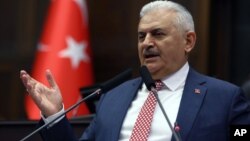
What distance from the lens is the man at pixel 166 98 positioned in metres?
4.25

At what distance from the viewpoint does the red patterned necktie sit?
4320 millimetres

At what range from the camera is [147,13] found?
4.61m

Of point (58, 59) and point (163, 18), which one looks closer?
point (163, 18)

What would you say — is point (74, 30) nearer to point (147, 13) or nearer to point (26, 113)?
point (26, 113)

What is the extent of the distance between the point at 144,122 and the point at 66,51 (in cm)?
227

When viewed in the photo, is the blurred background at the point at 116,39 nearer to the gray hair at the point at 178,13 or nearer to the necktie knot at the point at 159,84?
the gray hair at the point at 178,13

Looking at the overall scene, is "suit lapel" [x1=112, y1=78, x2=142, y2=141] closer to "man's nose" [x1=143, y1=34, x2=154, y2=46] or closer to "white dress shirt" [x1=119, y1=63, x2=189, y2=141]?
"white dress shirt" [x1=119, y1=63, x2=189, y2=141]

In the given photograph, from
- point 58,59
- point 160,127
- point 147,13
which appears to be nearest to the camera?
point 160,127

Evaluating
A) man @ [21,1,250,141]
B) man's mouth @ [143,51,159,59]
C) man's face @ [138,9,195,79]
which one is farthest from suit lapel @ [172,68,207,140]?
man's mouth @ [143,51,159,59]

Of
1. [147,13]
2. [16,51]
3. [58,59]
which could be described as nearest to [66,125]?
[147,13]

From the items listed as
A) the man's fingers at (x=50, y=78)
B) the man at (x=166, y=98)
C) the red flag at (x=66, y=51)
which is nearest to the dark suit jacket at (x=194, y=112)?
the man at (x=166, y=98)

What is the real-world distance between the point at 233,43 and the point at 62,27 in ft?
4.76

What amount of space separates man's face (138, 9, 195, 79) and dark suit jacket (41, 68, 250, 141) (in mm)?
139

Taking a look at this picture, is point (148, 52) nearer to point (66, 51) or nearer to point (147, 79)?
point (147, 79)
